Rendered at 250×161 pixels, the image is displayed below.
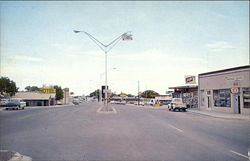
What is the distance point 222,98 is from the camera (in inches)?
1313

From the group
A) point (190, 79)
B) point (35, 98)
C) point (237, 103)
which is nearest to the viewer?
point (237, 103)

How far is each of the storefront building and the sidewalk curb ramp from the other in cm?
2582

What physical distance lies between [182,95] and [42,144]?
160 feet

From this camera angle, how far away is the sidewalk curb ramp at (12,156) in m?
7.47

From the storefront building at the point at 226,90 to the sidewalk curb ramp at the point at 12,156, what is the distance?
2582 centimetres

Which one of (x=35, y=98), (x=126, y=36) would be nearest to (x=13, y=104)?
(x=126, y=36)

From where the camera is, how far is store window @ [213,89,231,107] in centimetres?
3178

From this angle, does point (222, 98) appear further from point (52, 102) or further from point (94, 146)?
point (52, 102)

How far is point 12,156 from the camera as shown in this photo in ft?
25.7

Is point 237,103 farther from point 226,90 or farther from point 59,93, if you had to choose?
point 59,93

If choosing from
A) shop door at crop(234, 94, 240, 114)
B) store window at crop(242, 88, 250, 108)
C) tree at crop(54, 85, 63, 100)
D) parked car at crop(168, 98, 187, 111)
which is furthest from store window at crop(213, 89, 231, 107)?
tree at crop(54, 85, 63, 100)

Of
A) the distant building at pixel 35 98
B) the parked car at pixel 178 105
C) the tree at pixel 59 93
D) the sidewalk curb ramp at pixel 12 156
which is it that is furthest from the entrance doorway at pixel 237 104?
the tree at pixel 59 93

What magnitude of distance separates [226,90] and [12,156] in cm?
3041

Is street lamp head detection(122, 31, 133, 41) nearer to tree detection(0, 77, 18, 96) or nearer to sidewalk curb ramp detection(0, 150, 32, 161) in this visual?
sidewalk curb ramp detection(0, 150, 32, 161)
